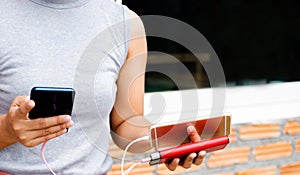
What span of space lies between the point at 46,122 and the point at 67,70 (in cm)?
21

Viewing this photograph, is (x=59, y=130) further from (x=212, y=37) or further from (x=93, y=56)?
(x=212, y=37)

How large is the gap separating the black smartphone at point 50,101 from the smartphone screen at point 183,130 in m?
0.26

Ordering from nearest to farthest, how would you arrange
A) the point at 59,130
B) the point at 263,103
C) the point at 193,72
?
the point at 59,130 < the point at 193,72 < the point at 263,103

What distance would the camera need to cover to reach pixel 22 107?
796mm

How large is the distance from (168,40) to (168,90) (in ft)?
0.73

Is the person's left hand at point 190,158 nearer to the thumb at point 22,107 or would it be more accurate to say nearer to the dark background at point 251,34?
the thumb at point 22,107

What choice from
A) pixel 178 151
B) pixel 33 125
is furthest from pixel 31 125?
pixel 178 151

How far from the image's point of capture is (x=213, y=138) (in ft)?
3.73

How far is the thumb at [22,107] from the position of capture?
78 cm

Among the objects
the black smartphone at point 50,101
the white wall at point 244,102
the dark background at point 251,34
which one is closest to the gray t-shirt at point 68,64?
the black smartphone at point 50,101

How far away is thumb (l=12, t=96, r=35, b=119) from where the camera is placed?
784 mm

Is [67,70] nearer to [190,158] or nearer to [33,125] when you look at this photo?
[33,125]

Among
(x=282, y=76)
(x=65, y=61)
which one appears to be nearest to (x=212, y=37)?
(x=282, y=76)

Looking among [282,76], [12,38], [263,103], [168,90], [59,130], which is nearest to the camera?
[59,130]
